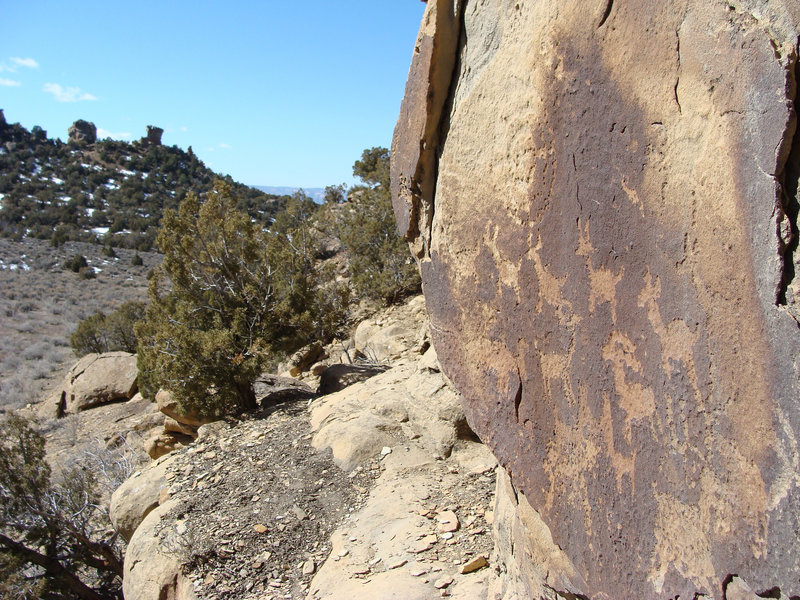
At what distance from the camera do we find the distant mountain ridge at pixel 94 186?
36.2 meters

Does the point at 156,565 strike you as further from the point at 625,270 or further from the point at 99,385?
the point at 99,385

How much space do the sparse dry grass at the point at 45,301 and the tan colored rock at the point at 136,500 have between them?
9.67 metres

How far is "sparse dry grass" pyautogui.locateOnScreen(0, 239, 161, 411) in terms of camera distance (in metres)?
16.1

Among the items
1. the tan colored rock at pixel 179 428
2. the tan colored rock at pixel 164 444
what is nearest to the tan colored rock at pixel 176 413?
the tan colored rock at pixel 179 428

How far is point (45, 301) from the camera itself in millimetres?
23688

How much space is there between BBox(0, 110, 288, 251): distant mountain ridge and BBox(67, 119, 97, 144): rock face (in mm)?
85

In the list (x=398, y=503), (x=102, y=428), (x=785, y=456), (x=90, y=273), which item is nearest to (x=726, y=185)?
(x=785, y=456)

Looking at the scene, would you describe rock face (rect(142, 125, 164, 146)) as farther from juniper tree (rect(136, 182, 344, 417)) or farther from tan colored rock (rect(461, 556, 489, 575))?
tan colored rock (rect(461, 556, 489, 575))

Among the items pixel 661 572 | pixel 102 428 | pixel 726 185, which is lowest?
pixel 102 428

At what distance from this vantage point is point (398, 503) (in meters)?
4.89

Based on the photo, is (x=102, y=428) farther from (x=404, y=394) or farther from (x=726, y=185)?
(x=726, y=185)

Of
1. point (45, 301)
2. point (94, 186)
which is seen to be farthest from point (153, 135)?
point (45, 301)

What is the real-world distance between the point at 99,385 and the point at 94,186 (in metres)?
37.1

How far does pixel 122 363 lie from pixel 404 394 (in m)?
9.01
